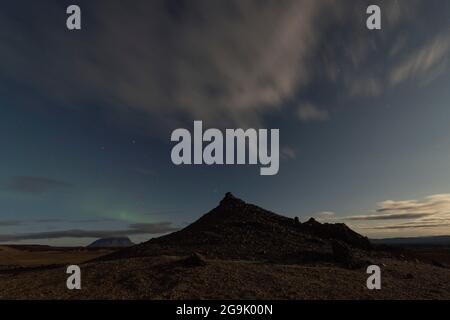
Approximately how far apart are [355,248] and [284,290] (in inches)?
854

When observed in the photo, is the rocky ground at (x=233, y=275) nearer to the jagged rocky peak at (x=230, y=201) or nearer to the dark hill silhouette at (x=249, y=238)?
the dark hill silhouette at (x=249, y=238)

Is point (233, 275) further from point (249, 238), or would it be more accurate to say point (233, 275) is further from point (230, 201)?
point (230, 201)

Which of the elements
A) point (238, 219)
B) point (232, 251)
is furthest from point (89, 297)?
point (238, 219)

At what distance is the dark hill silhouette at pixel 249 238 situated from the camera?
1125 inches

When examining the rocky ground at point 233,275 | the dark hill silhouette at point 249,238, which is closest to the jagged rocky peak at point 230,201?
the dark hill silhouette at point 249,238

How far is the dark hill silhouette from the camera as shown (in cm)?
2856

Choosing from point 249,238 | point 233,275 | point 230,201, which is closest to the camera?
point 233,275

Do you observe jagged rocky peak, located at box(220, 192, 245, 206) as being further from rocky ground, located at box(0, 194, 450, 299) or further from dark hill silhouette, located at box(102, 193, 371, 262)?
rocky ground, located at box(0, 194, 450, 299)

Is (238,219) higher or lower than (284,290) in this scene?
higher

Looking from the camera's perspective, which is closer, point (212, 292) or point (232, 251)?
point (212, 292)

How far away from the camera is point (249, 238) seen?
108 ft

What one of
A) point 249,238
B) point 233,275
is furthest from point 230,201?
point 233,275

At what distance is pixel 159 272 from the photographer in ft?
68.3
